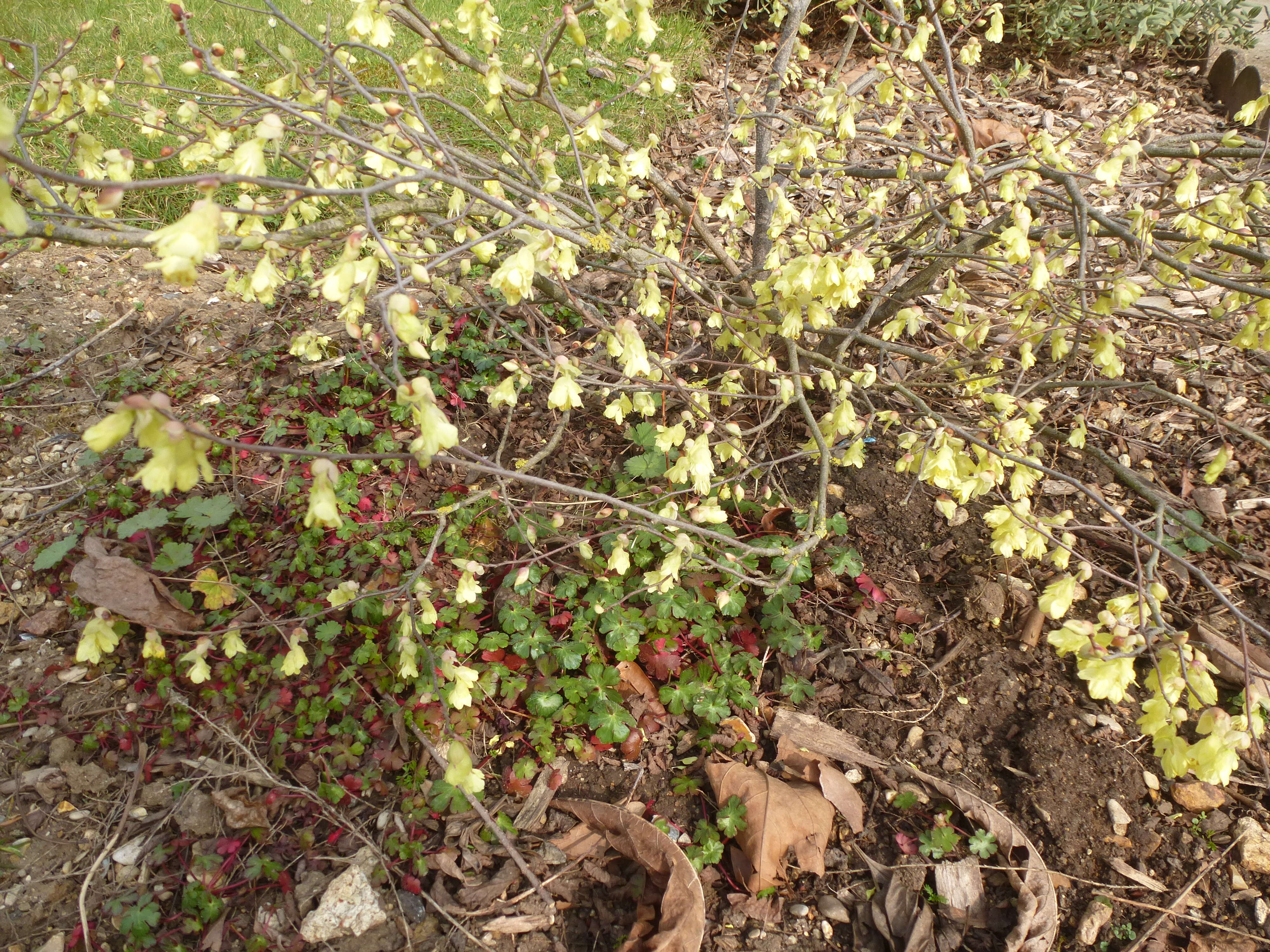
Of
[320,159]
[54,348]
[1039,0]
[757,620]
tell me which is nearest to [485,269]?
[320,159]

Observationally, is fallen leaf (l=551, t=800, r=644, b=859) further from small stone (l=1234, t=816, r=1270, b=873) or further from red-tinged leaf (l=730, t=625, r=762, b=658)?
small stone (l=1234, t=816, r=1270, b=873)

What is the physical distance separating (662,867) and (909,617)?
52.9 inches

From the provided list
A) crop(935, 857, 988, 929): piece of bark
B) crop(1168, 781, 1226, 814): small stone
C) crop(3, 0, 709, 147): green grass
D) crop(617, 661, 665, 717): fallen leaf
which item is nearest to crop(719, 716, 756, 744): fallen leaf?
crop(617, 661, 665, 717): fallen leaf

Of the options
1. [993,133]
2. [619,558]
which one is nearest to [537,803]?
[619,558]

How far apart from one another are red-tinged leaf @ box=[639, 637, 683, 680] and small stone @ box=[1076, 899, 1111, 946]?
140 cm

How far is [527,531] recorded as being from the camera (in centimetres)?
289

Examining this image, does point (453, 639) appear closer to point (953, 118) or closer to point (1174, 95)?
point (953, 118)

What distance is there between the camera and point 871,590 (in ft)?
9.65

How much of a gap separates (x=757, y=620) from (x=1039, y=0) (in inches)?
213

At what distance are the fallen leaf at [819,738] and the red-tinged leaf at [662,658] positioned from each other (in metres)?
0.40

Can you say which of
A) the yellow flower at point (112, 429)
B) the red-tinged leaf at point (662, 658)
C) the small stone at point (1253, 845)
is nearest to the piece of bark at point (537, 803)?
the red-tinged leaf at point (662, 658)

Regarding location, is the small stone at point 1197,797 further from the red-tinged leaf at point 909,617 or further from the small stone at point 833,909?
the small stone at point 833,909

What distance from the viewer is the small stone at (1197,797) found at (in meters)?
2.35

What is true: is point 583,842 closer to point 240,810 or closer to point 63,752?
point 240,810
